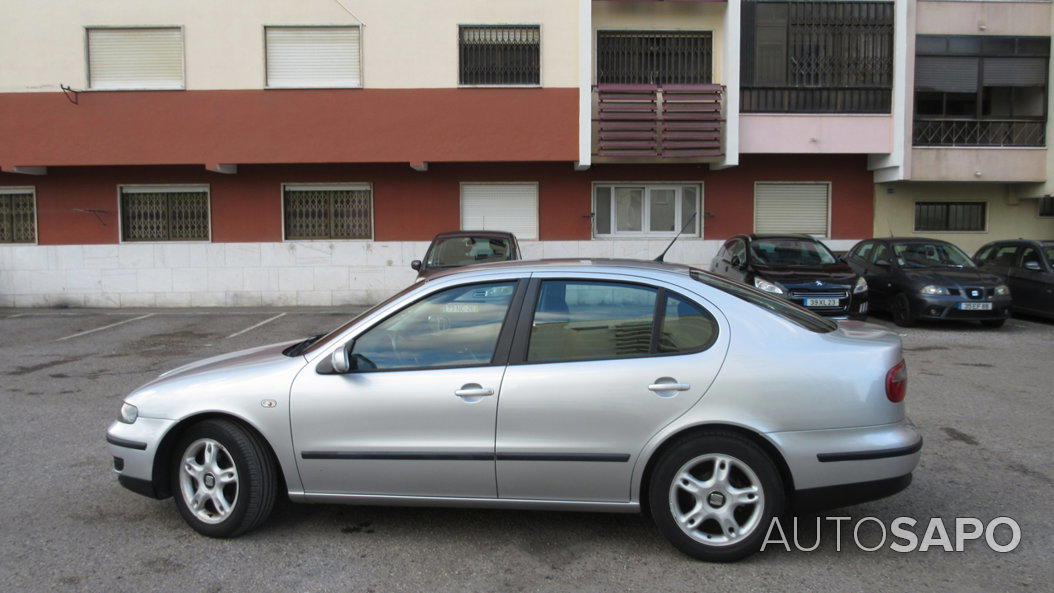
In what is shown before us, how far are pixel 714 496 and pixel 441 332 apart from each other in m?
1.57

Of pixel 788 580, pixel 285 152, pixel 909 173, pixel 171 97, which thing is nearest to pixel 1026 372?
pixel 788 580

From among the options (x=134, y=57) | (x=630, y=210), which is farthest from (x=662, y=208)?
(x=134, y=57)

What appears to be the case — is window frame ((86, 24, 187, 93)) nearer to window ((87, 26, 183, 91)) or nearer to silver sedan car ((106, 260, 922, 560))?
window ((87, 26, 183, 91))

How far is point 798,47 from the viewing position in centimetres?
1578

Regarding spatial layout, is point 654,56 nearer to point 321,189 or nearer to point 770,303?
point 321,189

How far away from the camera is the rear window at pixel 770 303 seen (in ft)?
13.7

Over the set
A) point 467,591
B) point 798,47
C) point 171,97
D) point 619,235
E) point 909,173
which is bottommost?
point 467,591

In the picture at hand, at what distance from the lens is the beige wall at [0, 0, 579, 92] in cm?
1527

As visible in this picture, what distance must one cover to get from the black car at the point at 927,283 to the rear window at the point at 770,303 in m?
8.80

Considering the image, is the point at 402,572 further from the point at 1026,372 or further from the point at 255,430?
the point at 1026,372

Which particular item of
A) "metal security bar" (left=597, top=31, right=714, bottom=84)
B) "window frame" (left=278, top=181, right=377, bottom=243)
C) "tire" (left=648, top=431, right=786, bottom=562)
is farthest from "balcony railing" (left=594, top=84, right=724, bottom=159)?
"tire" (left=648, top=431, right=786, bottom=562)

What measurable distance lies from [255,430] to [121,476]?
2.74ft

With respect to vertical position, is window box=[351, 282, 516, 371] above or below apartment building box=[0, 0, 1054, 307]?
below

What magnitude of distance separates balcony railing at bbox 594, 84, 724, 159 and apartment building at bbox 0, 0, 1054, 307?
0.04 m
